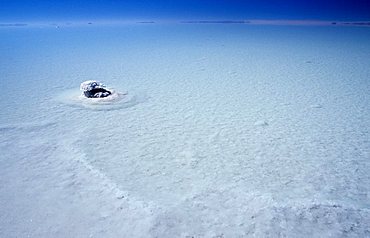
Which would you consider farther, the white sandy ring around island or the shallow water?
the white sandy ring around island

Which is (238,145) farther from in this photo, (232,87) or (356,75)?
(356,75)

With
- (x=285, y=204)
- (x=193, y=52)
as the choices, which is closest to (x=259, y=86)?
(x=285, y=204)

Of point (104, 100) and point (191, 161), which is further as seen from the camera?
point (104, 100)

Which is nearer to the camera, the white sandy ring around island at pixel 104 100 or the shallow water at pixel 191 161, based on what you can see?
the shallow water at pixel 191 161
